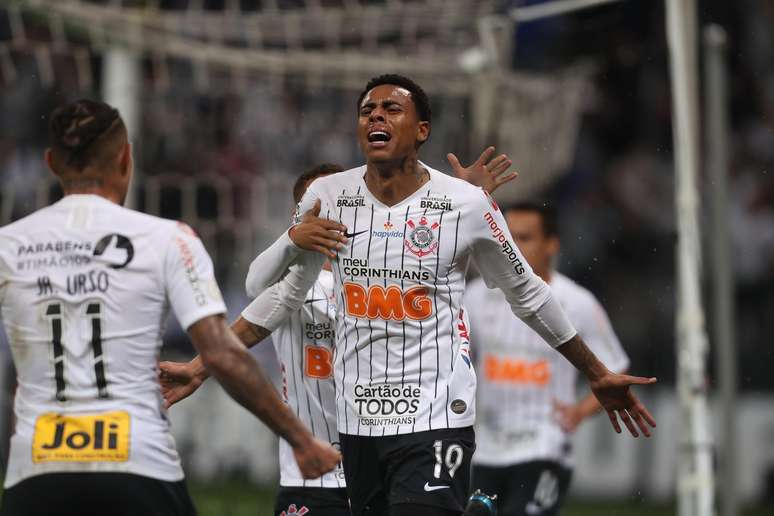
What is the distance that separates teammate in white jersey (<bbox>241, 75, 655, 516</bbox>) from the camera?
238 inches

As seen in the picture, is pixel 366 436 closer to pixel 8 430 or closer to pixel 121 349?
pixel 121 349

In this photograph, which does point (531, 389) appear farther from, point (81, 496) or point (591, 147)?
point (591, 147)

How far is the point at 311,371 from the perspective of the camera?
6.87 metres

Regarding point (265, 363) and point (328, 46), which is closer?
point (328, 46)

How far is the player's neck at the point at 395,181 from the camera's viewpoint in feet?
20.4

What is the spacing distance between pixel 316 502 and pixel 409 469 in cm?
86

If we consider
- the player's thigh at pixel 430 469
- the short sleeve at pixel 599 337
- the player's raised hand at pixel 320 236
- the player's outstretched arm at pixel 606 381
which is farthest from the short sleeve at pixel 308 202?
the short sleeve at pixel 599 337

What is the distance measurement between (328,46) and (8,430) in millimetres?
4895

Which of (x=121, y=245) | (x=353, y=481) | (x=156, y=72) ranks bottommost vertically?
(x=353, y=481)

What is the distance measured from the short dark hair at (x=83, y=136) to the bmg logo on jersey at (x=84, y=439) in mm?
924

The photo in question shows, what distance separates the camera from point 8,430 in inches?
535

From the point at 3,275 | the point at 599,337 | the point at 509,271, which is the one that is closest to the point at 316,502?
the point at 509,271

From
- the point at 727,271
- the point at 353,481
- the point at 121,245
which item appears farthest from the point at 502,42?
the point at 121,245

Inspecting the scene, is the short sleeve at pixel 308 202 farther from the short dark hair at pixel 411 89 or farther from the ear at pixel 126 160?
the ear at pixel 126 160
